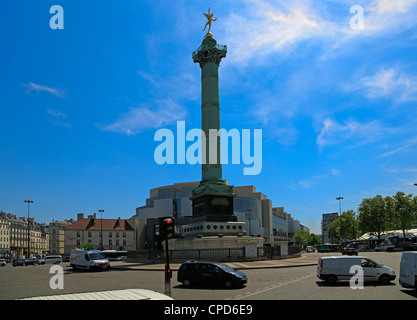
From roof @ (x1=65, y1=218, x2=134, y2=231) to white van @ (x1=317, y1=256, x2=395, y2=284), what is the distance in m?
96.6

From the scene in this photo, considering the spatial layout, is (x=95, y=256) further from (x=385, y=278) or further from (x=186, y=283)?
(x=385, y=278)

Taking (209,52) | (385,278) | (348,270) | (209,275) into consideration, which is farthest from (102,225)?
(385,278)

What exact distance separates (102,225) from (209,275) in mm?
100838

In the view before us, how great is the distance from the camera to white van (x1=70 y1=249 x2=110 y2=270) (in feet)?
111

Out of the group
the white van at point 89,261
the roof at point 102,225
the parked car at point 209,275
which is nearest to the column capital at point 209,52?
the white van at point 89,261

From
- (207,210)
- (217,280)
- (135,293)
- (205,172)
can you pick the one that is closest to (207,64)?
(205,172)

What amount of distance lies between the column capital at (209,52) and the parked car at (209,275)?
41017mm

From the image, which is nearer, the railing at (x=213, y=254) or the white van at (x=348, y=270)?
the white van at (x=348, y=270)

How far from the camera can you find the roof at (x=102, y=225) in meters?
107

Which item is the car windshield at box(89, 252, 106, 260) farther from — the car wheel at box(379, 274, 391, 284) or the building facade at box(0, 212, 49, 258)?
the building facade at box(0, 212, 49, 258)

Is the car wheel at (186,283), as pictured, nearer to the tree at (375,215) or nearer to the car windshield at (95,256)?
the car windshield at (95,256)

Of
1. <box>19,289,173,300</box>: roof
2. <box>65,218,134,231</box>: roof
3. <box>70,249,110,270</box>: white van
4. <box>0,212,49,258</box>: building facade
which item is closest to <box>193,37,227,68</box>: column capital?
<box>70,249,110,270</box>: white van

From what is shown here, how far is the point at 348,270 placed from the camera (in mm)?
19297
